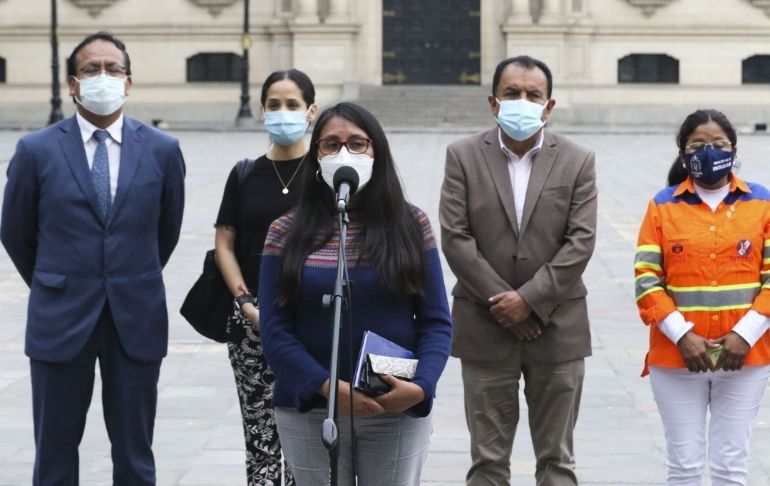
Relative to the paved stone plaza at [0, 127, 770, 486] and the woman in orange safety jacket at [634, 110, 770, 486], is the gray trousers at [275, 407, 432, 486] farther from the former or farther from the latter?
the paved stone plaza at [0, 127, 770, 486]

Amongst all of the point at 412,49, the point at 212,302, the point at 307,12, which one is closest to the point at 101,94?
the point at 212,302

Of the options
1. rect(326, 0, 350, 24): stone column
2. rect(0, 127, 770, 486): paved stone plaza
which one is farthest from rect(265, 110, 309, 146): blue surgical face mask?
rect(326, 0, 350, 24): stone column

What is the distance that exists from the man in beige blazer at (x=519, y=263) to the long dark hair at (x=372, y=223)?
109cm

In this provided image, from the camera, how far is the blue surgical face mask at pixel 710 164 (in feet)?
21.0

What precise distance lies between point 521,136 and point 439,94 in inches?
1469

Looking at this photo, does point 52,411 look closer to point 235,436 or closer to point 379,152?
point 379,152

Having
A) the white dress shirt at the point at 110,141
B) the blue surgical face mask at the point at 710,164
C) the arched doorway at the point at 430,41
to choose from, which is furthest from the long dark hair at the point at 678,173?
the arched doorway at the point at 430,41

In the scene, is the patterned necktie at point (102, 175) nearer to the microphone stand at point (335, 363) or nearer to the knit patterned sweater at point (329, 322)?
the knit patterned sweater at point (329, 322)

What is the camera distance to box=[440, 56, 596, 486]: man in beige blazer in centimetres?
654

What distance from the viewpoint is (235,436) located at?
30.0 ft

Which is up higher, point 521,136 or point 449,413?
point 521,136

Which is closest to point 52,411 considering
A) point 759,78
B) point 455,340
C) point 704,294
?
point 455,340

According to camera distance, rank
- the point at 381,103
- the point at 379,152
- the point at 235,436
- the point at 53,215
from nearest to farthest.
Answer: the point at 379,152
the point at 53,215
the point at 235,436
the point at 381,103

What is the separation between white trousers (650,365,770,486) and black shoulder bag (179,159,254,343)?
186cm
